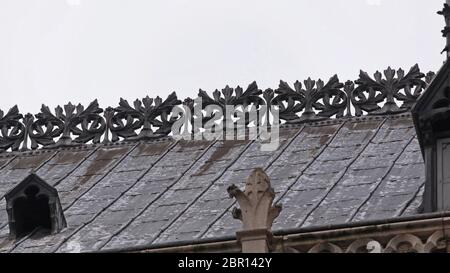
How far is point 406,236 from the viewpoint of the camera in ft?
106

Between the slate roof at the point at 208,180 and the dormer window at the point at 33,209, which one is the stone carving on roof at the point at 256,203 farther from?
the dormer window at the point at 33,209

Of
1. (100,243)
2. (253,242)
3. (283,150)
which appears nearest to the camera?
(253,242)

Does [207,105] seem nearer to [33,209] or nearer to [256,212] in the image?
[33,209]

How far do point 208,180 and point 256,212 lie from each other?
928 cm

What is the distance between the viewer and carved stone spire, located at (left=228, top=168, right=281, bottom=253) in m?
32.3

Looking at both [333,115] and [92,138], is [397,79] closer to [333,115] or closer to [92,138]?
[333,115]

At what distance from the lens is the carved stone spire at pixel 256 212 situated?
32281 millimetres

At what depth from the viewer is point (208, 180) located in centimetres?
4175

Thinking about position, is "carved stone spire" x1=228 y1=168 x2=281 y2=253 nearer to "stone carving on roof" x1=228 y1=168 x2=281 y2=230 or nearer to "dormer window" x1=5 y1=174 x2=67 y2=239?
"stone carving on roof" x1=228 y1=168 x2=281 y2=230

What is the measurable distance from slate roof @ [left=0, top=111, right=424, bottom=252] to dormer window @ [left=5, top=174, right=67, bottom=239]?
10.0 inches

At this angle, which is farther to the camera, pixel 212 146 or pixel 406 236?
pixel 212 146

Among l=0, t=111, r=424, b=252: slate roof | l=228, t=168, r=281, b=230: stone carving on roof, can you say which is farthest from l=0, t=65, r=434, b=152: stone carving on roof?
l=228, t=168, r=281, b=230: stone carving on roof
